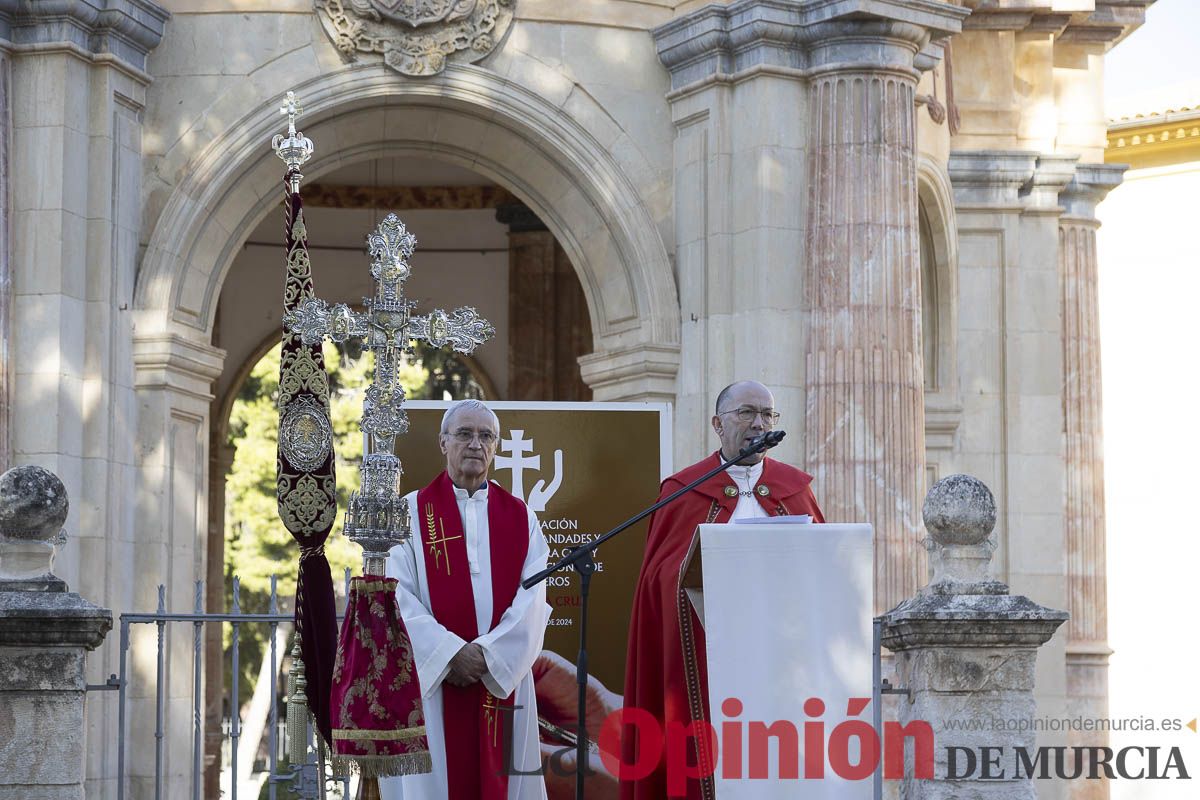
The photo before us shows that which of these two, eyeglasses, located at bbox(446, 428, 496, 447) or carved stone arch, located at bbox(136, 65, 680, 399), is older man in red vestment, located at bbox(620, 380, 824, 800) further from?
carved stone arch, located at bbox(136, 65, 680, 399)

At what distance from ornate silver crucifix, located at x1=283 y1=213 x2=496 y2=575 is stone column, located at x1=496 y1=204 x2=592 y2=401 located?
11.2 m

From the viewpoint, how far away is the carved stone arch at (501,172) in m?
12.8

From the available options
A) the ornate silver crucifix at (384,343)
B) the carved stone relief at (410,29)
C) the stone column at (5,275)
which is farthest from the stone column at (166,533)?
the ornate silver crucifix at (384,343)

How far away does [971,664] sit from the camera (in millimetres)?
8336

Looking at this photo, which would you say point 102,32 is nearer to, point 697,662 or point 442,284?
point 697,662

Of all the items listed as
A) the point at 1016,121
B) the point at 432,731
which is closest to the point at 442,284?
the point at 1016,121

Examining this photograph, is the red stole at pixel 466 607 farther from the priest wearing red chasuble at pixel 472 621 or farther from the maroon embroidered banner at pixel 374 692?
the maroon embroidered banner at pixel 374 692

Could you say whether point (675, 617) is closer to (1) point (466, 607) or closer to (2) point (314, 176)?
(1) point (466, 607)

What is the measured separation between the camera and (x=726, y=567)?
7.54m

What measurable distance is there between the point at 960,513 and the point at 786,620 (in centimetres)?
123

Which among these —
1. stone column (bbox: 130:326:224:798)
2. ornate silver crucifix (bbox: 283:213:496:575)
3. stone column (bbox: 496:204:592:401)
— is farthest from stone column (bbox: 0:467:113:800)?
stone column (bbox: 496:204:592:401)

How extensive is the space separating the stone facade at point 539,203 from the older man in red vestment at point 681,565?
3912 millimetres

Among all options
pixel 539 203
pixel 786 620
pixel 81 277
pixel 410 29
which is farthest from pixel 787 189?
pixel 786 620

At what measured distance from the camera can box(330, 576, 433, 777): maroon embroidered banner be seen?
7383 mm
